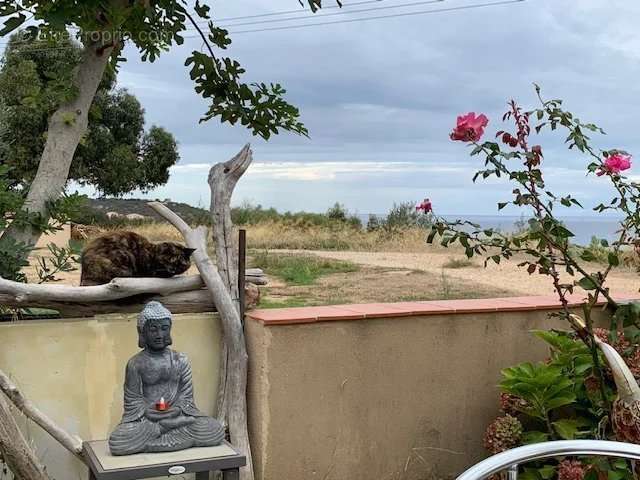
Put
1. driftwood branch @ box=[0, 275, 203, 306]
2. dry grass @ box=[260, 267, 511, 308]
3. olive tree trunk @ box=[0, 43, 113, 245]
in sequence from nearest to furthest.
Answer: driftwood branch @ box=[0, 275, 203, 306]
olive tree trunk @ box=[0, 43, 113, 245]
dry grass @ box=[260, 267, 511, 308]

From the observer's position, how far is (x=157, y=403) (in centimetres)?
266

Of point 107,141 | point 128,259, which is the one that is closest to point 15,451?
point 128,259

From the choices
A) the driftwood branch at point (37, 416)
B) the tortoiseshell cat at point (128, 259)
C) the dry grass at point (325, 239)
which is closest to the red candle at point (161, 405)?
the driftwood branch at point (37, 416)

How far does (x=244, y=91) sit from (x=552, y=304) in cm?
184

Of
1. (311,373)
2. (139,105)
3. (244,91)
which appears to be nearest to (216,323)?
(311,373)

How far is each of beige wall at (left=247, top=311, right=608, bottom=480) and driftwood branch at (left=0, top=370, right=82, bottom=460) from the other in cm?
76

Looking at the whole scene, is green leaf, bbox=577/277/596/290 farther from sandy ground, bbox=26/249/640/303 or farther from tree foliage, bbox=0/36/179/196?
tree foliage, bbox=0/36/179/196

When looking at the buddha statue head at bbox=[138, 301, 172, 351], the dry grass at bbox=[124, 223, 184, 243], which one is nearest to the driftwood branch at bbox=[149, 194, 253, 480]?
the buddha statue head at bbox=[138, 301, 172, 351]

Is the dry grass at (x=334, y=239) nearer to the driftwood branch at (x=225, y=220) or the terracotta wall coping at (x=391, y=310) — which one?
the terracotta wall coping at (x=391, y=310)

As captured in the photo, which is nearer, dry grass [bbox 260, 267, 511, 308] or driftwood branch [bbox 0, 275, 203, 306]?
driftwood branch [bbox 0, 275, 203, 306]

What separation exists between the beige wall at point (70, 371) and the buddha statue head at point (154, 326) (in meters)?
0.46

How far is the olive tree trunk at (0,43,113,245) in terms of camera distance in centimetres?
309

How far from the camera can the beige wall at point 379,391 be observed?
10.6ft

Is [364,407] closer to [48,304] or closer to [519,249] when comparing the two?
[519,249]
